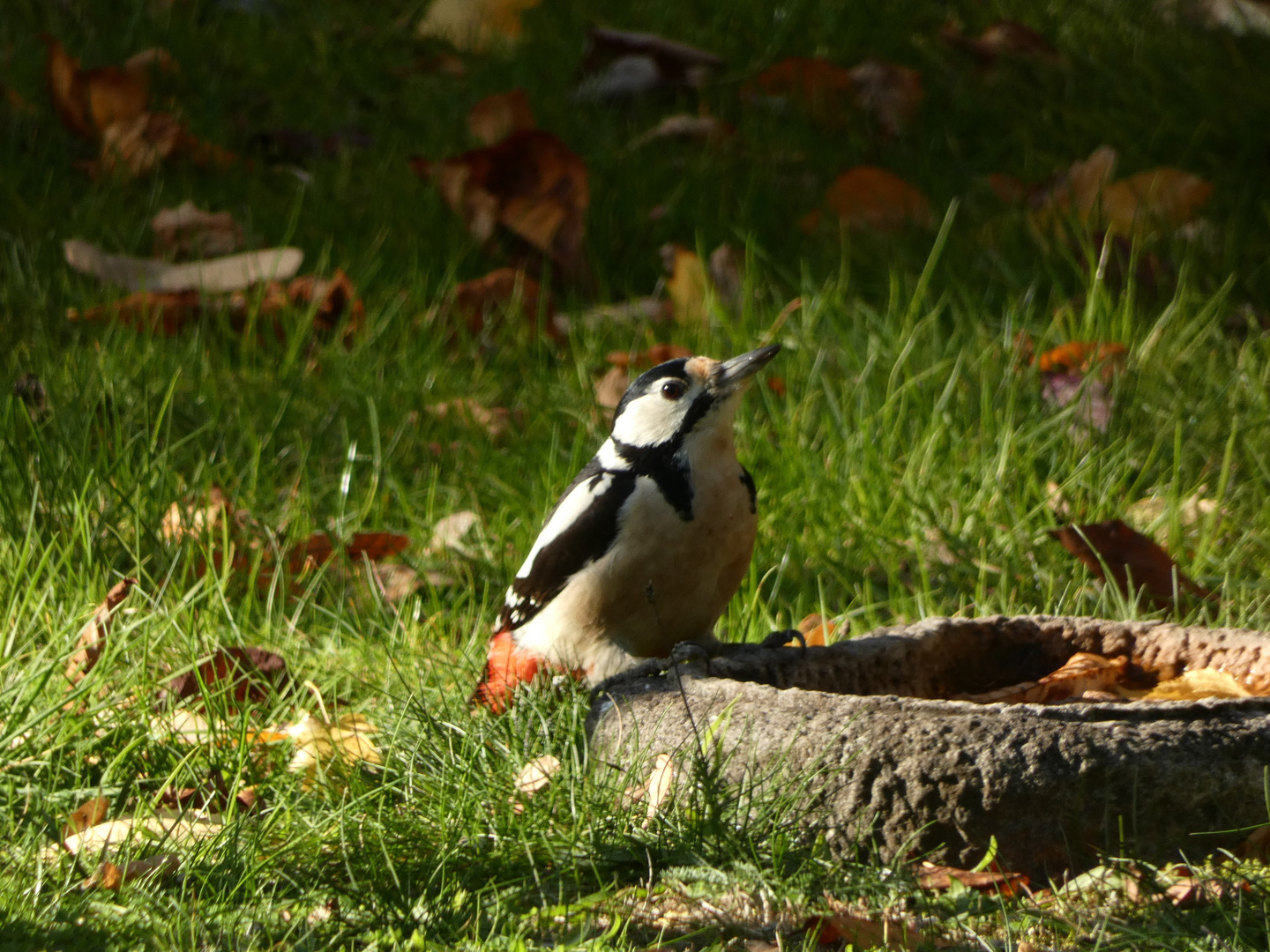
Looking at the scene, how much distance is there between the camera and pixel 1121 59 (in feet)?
19.8

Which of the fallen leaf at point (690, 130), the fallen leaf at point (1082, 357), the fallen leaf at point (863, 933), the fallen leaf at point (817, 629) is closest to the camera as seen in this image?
the fallen leaf at point (863, 933)

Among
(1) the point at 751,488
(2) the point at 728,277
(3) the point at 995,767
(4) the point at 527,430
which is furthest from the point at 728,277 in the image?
(3) the point at 995,767

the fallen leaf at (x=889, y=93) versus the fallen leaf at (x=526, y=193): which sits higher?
the fallen leaf at (x=889, y=93)

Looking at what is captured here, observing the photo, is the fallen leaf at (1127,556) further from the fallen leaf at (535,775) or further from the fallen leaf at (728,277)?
the fallen leaf at (728,277)

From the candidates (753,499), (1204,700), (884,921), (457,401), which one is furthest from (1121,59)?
(884,921)

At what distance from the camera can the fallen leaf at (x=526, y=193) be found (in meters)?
4.87

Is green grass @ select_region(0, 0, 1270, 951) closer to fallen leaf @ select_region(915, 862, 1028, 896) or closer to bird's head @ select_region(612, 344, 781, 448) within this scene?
fallen leaf @ select_region(915, 862, 1028, 896)

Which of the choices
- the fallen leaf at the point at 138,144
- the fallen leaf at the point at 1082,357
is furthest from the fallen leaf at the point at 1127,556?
the fallen leaf at the point at 138,144

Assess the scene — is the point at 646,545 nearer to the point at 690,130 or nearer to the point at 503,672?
the point at 503,672

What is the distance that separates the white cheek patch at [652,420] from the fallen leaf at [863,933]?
3.63 ft

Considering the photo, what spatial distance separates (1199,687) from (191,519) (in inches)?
90.9

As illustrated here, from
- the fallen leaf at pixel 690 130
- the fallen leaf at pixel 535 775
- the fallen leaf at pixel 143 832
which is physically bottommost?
the fallen leaf at pixel 143 832

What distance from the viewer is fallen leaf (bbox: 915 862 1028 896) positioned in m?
2.16

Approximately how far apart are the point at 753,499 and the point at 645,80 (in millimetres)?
3653
